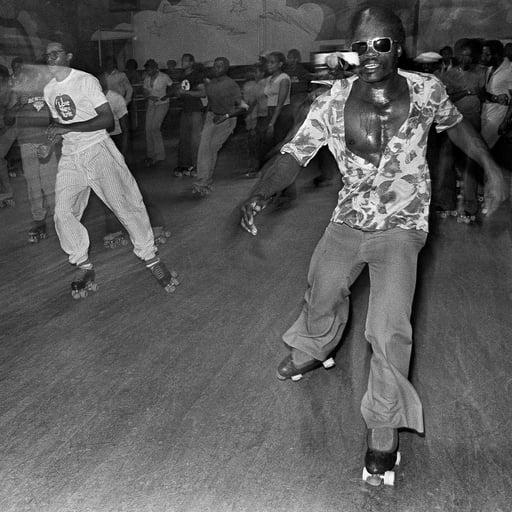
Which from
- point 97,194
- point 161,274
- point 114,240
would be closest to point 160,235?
point 114,240

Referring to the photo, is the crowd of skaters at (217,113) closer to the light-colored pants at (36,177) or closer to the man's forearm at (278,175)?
the light-colored pants at (36,177)

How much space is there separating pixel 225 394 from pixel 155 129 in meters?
9.16

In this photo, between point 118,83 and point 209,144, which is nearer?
point 209,144

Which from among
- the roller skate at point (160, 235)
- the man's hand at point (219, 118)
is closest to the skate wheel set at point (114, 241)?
the roller skate at point (160, 235)

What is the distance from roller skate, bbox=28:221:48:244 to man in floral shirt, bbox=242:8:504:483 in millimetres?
4703

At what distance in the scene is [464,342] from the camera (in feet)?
15.3

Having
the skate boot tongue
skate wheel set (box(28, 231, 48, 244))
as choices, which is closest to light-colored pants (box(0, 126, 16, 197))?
skate wheel set (box(28, 231, 48, 244))

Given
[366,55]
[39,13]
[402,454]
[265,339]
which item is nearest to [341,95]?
[366,55]

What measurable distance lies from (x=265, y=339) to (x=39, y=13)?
33.5 feet

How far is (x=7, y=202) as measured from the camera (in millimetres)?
9438

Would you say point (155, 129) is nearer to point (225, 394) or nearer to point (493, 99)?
point (493, 99)

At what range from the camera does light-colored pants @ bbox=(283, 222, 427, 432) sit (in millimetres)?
3023

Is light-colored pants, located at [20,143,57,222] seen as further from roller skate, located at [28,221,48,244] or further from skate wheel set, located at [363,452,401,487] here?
skate wheel set, located at [363,452,401,487]

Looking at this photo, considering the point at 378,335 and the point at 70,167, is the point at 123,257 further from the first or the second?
the point at 378,335
